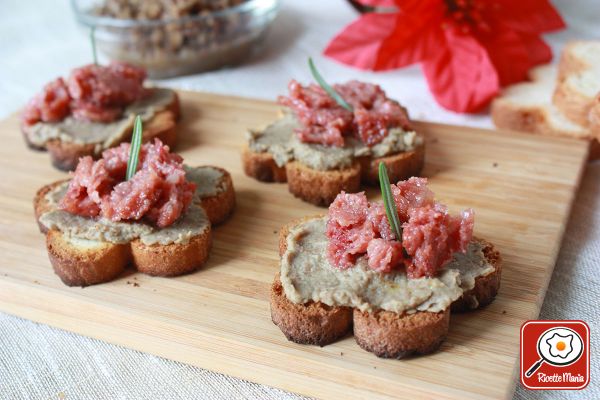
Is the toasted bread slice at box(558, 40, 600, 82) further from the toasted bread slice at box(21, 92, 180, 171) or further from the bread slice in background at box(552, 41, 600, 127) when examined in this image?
the toasted bread slice at box(21, 92, 180, 171)

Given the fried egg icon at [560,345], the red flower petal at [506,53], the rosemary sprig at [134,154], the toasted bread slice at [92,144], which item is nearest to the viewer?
the fried egg icon at [560,345]

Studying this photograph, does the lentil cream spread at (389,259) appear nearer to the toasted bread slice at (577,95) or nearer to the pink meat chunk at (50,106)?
the toasted bread slice at (577,95)

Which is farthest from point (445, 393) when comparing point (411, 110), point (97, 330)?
point (411, 110)

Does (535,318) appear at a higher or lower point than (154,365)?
higher

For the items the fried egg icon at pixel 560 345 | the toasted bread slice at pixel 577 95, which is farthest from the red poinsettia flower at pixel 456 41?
the fried egg icon at pixel 560 345

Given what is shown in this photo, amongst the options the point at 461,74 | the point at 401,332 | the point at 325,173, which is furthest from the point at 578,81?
the point at 401,332

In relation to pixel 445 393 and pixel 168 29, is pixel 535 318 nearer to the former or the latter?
pixel 445 393
